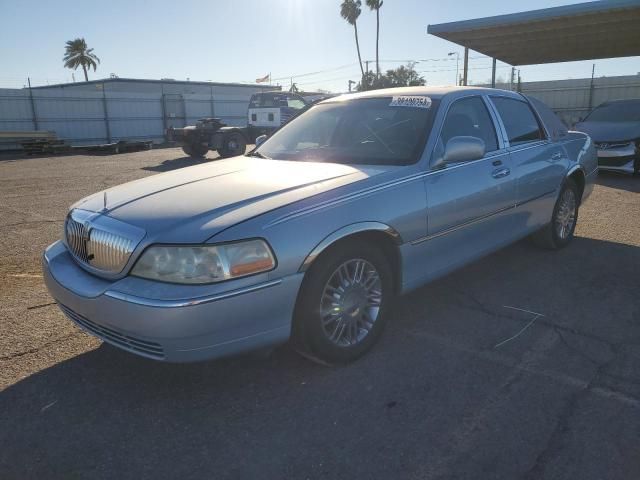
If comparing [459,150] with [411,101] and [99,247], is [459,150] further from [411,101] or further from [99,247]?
[99,247]

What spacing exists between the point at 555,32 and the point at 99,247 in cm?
1439

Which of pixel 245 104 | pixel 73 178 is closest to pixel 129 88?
pixel 245 104

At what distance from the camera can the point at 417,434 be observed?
8.16 ft

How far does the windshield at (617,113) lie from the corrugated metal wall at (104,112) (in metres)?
22.0

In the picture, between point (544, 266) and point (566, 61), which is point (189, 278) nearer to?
point (544, 266)

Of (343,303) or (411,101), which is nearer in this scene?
(343,303)

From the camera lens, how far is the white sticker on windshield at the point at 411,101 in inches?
151

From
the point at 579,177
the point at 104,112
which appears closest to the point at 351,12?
the point at 104,112

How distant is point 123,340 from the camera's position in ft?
8.66

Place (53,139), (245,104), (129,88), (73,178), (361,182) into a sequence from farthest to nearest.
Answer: (129,88), (245,104), (53,139), (73,178), (361,182)

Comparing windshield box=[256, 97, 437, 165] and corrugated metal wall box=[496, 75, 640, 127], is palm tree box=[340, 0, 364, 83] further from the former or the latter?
windshield box=[256, 97, 437, 165]

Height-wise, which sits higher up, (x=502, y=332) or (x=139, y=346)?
(x=139, y=346)

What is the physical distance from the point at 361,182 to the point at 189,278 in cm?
120

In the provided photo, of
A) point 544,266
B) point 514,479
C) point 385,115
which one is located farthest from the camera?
point 544,266
